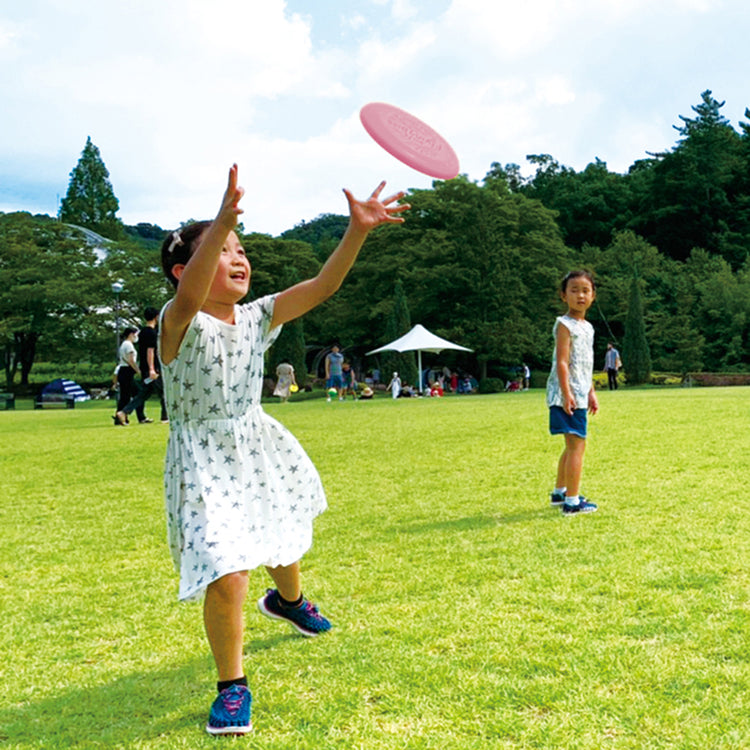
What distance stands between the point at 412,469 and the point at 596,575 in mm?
4680

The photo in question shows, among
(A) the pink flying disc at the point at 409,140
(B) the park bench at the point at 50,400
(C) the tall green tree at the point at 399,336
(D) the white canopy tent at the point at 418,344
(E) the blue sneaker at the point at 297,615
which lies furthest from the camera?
(C) the tall green tree at the point at 399,336

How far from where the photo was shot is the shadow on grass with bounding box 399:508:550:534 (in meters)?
5.56

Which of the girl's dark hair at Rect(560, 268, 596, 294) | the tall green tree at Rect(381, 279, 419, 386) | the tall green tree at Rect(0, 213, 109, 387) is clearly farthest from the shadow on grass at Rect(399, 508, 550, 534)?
the tall green tree at Rect(0, 213, 109, 387)

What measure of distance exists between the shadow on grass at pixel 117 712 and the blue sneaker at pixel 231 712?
75 mm

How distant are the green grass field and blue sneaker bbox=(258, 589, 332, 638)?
8 centimetres

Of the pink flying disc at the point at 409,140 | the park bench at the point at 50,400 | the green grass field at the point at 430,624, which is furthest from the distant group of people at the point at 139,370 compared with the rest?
the park bench at the point at 50,400

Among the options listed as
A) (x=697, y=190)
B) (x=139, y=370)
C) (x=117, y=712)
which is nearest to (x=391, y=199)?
(x=117, y=712)

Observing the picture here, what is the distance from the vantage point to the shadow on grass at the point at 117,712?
2588 mm

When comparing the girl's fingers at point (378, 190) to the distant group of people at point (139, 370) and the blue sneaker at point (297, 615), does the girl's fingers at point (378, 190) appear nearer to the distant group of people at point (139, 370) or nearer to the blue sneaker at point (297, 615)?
the blue sneaker at point (297, 615)

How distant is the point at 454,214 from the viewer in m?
44.4

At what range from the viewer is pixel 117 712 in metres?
2.78

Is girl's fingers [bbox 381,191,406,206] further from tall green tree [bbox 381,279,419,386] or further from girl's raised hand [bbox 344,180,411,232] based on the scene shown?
tall green tree [bbox 381,279,419,386]

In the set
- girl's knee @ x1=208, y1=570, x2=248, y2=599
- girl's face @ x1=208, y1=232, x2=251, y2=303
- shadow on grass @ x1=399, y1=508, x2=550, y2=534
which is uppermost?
girl's face @ x1=208, y1=232, x2=251, y2=303

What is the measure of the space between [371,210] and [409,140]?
2.90ft
